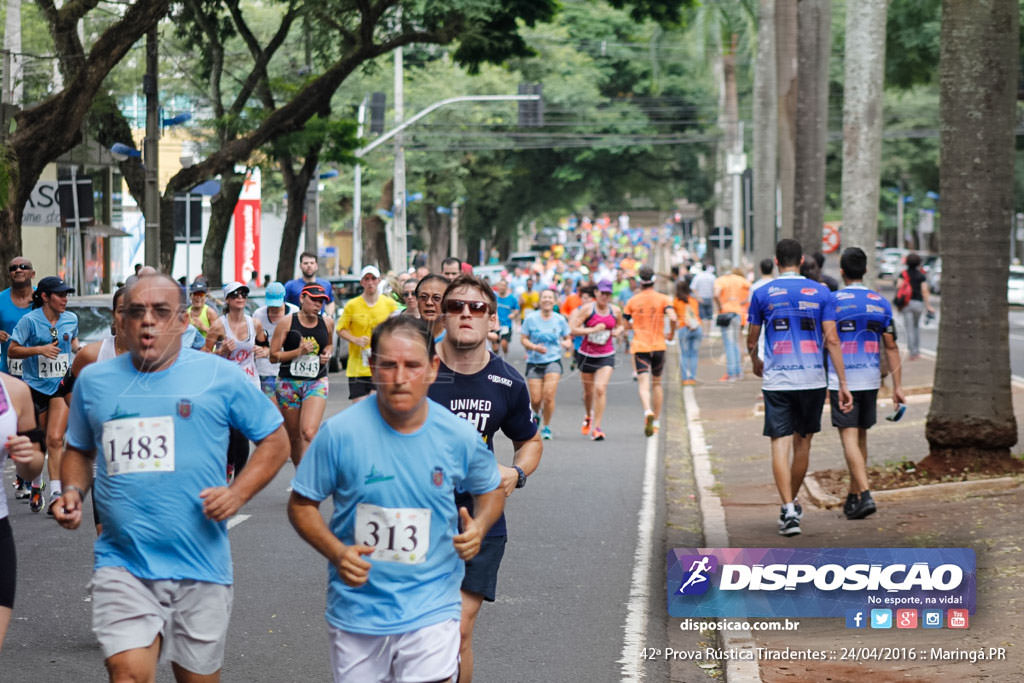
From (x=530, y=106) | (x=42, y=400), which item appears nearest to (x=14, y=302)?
(x=42, y=400)

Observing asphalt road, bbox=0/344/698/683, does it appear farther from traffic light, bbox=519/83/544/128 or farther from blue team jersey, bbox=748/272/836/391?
traffic light, bbox=519/83/544/128

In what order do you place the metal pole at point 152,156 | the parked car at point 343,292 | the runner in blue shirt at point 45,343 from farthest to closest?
the parked car at point 343,292
the metal pole at point 152,156
the runner in blue shirt at point 45,343

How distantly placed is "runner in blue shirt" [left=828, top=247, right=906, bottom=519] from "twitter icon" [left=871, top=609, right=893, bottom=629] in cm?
313

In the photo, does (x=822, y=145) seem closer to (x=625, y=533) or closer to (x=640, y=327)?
(x=640, y=327)

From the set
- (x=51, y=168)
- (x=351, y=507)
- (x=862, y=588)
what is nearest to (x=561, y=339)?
(x=862, y=588)

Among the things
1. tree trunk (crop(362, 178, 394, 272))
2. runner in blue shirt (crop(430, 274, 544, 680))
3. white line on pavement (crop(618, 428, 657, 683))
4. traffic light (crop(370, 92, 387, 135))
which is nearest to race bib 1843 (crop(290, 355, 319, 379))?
white line on pavement (crop(618, 428, 657, 683))

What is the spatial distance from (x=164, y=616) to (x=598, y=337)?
12262mm

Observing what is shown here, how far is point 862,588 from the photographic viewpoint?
308 inches

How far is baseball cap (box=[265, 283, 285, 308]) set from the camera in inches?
511

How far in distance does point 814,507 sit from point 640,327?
20.5ft

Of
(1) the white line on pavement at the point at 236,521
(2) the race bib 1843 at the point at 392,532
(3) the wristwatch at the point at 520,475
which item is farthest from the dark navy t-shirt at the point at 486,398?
(1) the white line on pavement at the point at 236,521

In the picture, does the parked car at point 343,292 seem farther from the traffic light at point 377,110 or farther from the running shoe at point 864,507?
the running shoe at point 864,507

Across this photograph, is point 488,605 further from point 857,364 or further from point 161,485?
point 161,485

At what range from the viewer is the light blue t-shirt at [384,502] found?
14.7 ft
